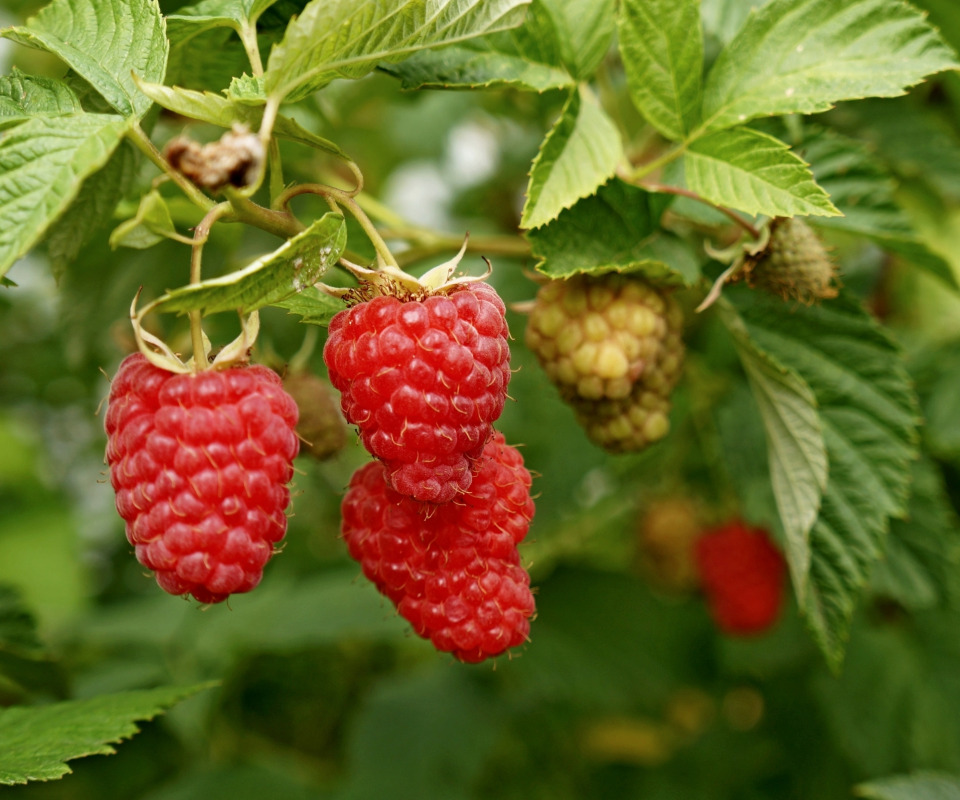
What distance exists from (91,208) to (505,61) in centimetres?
66

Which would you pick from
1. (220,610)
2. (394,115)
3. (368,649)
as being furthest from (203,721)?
(394,115)

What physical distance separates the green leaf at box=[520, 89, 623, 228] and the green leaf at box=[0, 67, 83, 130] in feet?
2.01

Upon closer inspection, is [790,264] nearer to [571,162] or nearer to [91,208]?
[571,162]

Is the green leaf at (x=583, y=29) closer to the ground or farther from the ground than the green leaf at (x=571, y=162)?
farther from the ground

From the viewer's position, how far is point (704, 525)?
2807 millimetres

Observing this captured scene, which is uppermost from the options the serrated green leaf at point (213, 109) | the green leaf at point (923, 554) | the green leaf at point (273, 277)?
the serrated green leaf at point (213, 109)

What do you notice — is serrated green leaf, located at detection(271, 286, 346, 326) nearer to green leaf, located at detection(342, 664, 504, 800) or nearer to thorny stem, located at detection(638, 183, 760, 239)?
thorny stem, located at detection(638, 183, 760, 239)

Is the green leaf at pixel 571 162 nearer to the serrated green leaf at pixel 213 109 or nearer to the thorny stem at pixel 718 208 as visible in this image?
the thorny stem at pixel 718 208

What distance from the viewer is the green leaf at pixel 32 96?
1.12 meters

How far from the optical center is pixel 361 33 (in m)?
1.07

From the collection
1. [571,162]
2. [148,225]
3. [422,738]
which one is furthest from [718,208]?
[422,738]

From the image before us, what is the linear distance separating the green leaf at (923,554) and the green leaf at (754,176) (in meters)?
1.02

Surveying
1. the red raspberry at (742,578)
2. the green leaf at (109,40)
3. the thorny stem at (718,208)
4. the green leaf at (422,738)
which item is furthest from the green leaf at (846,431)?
the green leaf at (422,738)

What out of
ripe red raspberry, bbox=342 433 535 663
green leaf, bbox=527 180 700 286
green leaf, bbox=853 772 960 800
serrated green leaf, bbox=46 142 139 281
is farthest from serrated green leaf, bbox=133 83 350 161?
green leaf, bbox=853 772 960 800
